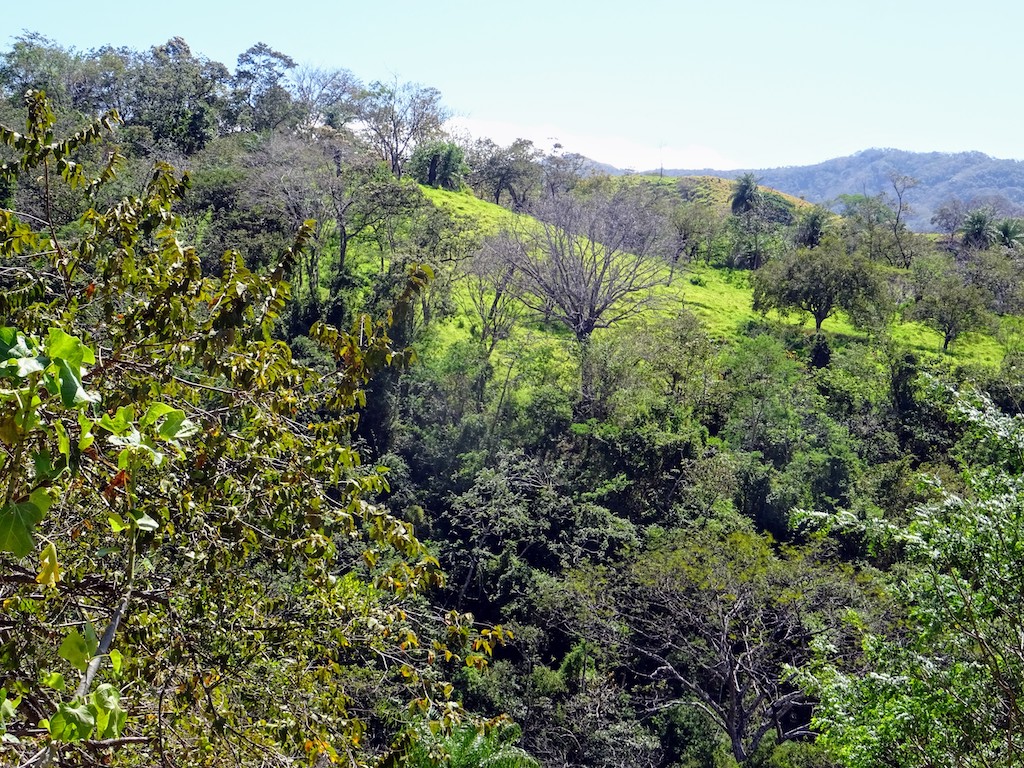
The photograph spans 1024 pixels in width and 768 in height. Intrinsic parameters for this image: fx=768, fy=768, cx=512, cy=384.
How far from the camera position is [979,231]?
35.2 metres

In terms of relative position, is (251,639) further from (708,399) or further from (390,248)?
(390,248)

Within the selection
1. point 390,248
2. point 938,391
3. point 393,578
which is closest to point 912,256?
point 390,248

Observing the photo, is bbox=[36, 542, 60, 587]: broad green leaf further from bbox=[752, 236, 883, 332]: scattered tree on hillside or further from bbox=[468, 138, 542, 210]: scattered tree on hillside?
bbox=[468, 138, 542, 210]: scattered tree on hillside

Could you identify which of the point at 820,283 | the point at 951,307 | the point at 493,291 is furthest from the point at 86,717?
the point at 951,307

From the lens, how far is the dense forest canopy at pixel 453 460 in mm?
3115

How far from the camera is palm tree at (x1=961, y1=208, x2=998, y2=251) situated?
114 feet

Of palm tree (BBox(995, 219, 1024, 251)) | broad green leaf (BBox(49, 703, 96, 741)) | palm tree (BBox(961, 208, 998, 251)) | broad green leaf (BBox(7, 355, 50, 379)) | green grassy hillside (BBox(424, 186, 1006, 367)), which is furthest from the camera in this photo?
palm tree (BBox(961, 208, 998, 251))

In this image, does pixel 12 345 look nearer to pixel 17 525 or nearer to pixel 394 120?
pixel 17 525

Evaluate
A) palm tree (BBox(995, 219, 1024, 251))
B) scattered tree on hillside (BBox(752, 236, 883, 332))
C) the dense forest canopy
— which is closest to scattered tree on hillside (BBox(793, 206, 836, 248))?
the dense forest canopy

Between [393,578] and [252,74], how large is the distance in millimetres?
37989

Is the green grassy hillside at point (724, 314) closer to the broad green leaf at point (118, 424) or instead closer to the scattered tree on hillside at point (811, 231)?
the scattered tree on hillside at point (811, 231)

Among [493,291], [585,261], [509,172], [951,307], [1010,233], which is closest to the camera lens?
[493,291]

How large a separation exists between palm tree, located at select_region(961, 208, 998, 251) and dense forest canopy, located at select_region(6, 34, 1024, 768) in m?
0.29

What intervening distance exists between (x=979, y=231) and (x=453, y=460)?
3083cm
